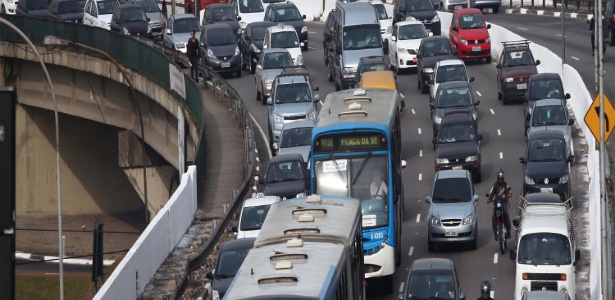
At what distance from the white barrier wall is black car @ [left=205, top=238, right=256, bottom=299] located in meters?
1.90

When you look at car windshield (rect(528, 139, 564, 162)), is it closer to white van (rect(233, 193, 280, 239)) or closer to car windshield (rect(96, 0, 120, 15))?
white van (rect(233, 193, 280, 239))

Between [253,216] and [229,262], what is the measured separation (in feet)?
14.1

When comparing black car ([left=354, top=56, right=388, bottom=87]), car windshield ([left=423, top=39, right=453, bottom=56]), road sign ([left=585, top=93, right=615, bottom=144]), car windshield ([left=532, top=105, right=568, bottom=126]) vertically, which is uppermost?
car windshield ([left=423, top=39, right=453, bottom=56])

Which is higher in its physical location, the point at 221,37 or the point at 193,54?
the point at 221,37

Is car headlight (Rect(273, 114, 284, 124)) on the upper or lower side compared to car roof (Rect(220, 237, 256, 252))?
upper

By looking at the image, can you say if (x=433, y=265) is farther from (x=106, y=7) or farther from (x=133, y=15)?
(x=106, y=7)

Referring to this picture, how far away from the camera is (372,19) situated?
50.3m

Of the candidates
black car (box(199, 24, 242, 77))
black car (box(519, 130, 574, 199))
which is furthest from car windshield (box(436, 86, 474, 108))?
black car (box(199, 24, 242, 77))

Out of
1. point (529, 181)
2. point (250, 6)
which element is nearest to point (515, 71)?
point (529, 181)

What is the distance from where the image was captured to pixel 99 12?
65375 millimetres

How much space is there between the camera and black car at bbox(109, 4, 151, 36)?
61.5 metres

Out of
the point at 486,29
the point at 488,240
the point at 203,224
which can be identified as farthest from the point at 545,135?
the point at 486,29

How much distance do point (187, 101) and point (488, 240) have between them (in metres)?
18.1

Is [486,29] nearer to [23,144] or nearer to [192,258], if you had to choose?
[23,144]
